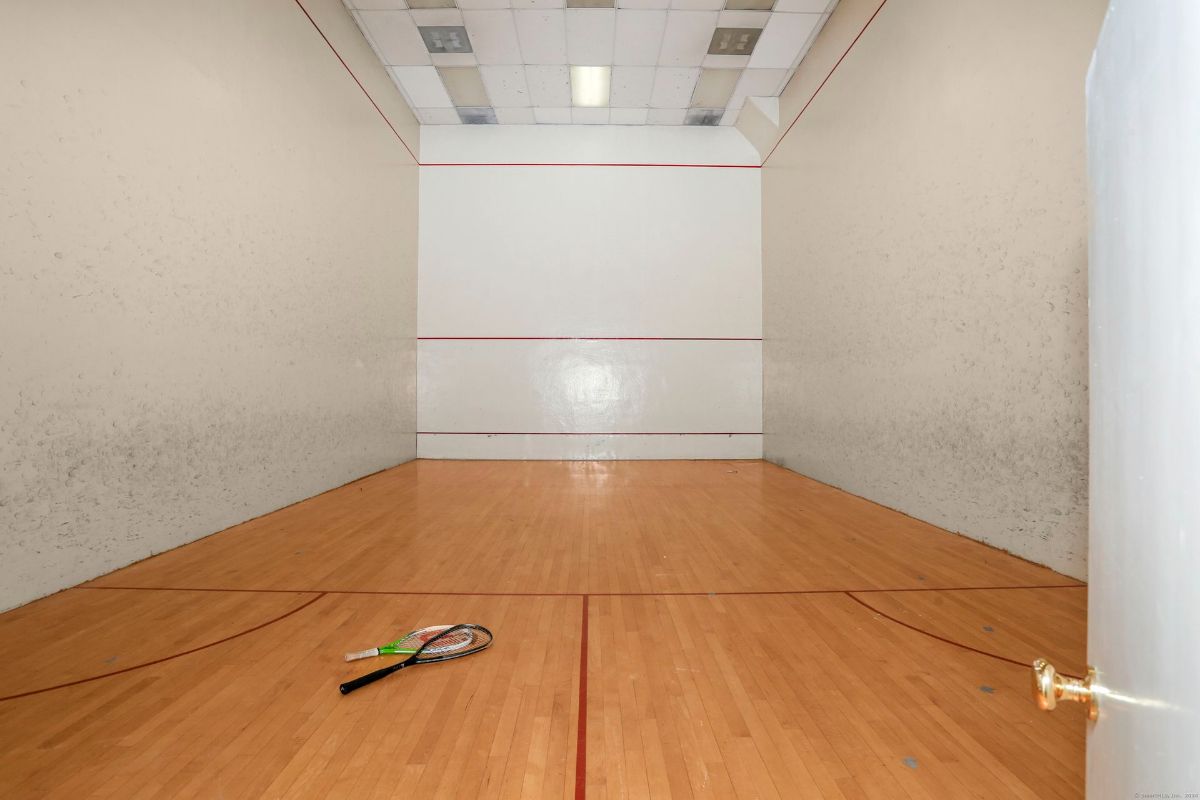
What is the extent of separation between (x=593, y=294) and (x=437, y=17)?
2.75 metres

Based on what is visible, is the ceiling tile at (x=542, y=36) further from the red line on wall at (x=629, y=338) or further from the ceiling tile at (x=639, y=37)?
the red line on wall at (x=629, y=338)

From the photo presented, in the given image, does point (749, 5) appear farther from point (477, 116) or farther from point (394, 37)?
point (477, 116)

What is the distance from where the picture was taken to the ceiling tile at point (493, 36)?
4684mm

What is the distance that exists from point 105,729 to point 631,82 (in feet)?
18.6

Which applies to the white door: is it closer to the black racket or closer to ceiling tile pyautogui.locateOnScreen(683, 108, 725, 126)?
the black racket

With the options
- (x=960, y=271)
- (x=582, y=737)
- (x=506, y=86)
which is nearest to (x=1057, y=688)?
(x=582, y=737)

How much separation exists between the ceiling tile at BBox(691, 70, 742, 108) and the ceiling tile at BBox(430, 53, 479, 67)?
1.93 meters

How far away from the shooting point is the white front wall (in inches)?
256

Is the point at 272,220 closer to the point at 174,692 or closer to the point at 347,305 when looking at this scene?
the point at 347,305

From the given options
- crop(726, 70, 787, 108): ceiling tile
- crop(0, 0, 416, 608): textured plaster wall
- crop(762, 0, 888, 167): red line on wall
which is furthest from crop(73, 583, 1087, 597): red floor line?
crop(726, 70, 787, 108): ceiling tile

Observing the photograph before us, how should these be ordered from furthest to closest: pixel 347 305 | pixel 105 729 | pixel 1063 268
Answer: pixel 347 305 < pixel 1063 268 < pixel 105 729

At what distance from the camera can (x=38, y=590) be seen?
6.93ft

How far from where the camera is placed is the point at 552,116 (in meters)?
6.30

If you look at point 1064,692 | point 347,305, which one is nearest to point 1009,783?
point 1064,692
